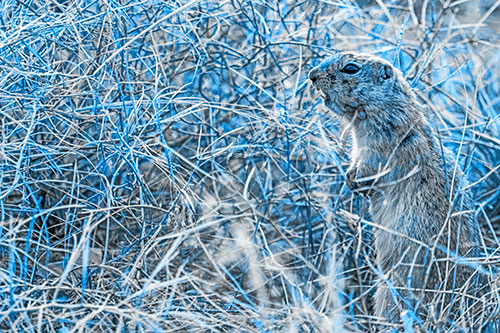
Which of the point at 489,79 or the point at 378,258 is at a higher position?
the point at 489,79

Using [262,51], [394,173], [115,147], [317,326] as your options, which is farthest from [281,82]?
[317,326]

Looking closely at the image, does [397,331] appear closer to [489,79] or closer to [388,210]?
[388,210]

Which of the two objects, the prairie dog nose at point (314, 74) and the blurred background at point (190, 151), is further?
the prairie dog nose at point (314, 74)

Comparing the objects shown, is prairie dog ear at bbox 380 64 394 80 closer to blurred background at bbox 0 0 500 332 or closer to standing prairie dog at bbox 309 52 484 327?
→ standing prairie dog at bbox 309 52 484 327

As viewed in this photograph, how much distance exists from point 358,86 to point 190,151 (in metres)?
0.95

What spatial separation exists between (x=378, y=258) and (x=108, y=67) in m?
1.44

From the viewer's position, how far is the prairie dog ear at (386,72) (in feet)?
9.87

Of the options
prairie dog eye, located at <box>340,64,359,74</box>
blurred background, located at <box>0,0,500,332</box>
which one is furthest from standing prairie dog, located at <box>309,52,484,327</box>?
blurred background, located at <box>0,0,500,332</box>

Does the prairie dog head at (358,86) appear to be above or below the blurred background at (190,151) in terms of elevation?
above

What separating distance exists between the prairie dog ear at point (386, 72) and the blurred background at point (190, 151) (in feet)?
0.58

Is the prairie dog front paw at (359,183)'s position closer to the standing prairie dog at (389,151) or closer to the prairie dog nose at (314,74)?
the standing prairie dog at (389,151)

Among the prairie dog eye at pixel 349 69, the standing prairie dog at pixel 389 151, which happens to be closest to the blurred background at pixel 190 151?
the standing prairie dog at pixel 389 151

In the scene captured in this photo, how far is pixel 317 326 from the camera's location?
199 cm

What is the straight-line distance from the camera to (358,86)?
9.79 ft
